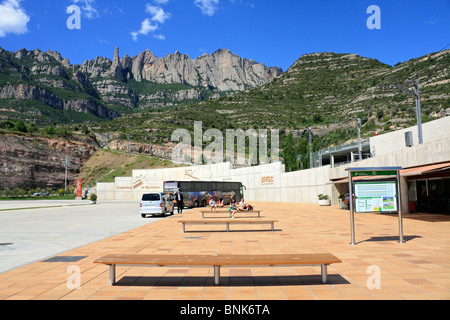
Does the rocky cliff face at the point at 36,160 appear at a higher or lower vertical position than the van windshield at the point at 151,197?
higher

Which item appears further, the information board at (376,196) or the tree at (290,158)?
the tree at (290,158)

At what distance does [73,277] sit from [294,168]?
51423mm

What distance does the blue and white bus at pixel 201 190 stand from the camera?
35.5 metres

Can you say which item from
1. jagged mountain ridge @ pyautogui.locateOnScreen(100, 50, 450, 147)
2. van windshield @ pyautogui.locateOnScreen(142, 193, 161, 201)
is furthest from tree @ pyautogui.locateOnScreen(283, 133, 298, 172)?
van windshield @ pyautogui.locateOnScreen(142, 193, 161, 201)

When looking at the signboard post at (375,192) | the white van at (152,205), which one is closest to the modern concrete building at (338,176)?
the signboard post at (375,192)

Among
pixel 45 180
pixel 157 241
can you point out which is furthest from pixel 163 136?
pixel 157 241

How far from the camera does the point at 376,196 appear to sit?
399 inches

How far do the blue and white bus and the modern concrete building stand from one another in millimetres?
4808

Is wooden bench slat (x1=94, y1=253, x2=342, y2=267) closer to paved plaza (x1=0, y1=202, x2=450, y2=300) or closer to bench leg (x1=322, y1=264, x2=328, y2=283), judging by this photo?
bench leg (x1=322, y1=264, x2=328, y2=283)

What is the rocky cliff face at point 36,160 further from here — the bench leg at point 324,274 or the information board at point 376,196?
the bench leg at point 324,274

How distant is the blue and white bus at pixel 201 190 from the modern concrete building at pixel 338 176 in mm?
4808

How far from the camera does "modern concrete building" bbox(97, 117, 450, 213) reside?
59.1 feet

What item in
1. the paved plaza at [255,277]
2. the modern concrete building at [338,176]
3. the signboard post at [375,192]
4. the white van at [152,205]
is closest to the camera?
the paved plaza at [255,277]

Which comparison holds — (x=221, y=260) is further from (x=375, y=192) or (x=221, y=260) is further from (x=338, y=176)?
(x=338, y=176)
